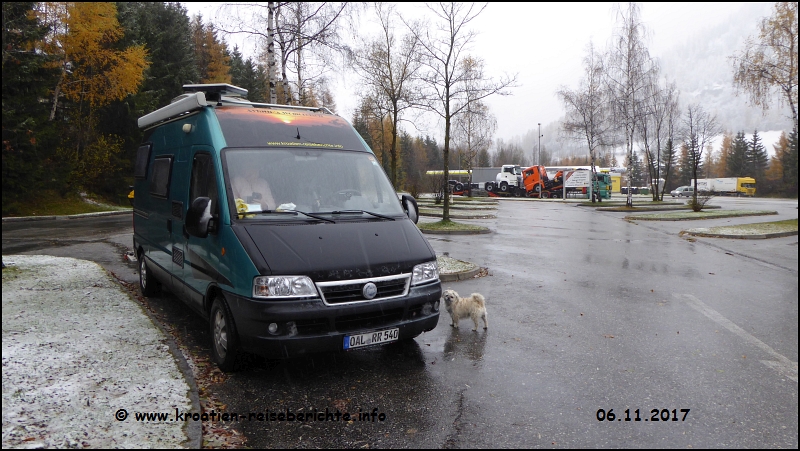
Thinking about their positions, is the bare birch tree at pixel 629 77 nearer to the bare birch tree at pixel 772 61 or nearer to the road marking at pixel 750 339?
the bare birch tree at pixel 772 61

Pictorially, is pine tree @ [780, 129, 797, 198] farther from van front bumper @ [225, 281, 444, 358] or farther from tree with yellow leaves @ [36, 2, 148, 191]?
van front bumper @ [225, 281, 444, 358]

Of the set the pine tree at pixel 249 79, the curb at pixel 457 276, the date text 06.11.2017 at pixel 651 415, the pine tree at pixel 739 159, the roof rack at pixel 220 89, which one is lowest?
the date text 06.11.2017 at pixel 651 415

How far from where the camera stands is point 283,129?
5.59m

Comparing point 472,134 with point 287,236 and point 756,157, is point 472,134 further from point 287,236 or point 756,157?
point 756,157

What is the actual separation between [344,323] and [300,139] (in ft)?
7.37

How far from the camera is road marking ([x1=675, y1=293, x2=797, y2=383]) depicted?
492cm

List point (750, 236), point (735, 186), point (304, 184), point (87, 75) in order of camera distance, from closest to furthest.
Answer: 1. point (304, 184)
2. point (750, 236)
3. point (87, 75)
4. point (735, 186)

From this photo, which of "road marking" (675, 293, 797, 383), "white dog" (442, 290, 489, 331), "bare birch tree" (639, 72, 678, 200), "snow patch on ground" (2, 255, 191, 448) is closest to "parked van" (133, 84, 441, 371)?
"snow patch on ground" (2, 255, 191, 448)

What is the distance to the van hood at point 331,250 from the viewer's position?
426 cm

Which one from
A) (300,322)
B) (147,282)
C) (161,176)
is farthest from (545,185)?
(300,322)

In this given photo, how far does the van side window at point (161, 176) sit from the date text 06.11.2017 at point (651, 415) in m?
5.50

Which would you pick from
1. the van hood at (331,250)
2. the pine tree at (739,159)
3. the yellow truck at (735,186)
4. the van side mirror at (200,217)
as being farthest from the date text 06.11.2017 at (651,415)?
the pine tree at (739,159)

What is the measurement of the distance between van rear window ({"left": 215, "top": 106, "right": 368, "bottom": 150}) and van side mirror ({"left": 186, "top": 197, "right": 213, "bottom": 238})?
30.3 inches

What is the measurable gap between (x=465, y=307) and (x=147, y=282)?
4829 mm
